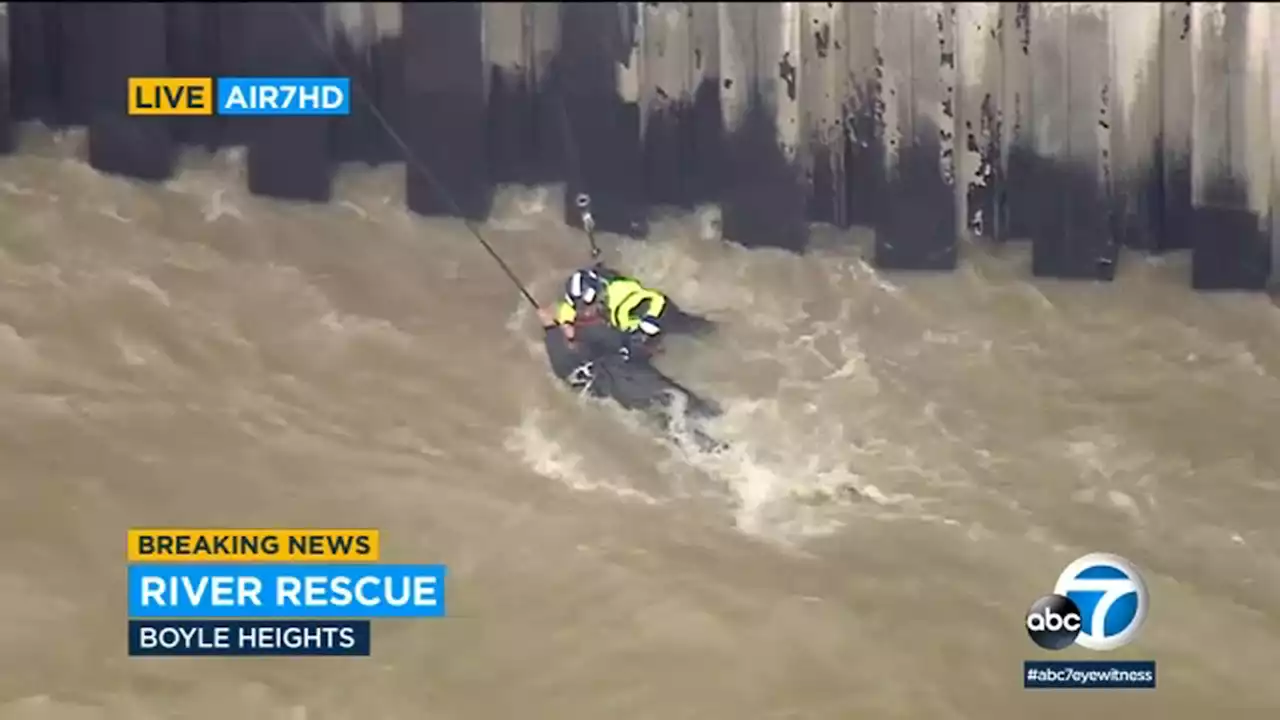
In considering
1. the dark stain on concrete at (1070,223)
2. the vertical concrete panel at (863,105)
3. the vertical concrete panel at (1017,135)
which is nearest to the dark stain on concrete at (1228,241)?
the dark stain on concrete at (1070,223)

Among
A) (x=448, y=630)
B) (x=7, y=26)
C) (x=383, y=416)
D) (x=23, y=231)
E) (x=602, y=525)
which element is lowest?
(x=448, y=630)

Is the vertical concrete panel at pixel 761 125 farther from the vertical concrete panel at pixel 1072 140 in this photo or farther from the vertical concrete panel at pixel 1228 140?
the vertical concrete panel at pixel 1228 140

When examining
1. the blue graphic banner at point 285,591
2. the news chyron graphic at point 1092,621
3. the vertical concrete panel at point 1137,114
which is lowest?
the news chyron graphic at point 1092,621

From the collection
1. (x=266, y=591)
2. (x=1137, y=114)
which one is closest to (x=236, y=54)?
(x=266, y=591)

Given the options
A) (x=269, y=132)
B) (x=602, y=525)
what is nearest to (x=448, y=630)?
(x=602, y=525)

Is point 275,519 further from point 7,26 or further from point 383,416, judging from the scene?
point 7,26

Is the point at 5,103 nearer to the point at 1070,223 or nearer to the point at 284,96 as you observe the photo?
the point at 284,96
